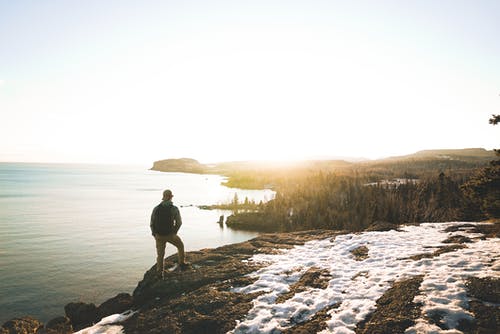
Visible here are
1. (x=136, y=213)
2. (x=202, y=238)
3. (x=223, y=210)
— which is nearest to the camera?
(x=202, y=238)

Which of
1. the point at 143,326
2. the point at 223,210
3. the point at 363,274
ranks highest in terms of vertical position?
the point at 363,274

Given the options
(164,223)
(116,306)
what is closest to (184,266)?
(164,223)

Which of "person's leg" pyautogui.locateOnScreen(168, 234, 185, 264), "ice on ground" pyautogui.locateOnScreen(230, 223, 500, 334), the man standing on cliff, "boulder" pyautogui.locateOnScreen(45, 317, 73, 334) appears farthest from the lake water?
"ice on ground" pyautogui.locateOnScreen(230, 223, 500, 334)

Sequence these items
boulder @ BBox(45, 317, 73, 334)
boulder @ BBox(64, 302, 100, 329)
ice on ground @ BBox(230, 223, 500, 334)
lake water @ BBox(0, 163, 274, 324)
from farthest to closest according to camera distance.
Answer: lake water @ BBox(0, 163, 274, 324), boulder @ BBox(64, 302, 100, 329), boulder @ BBox(45, 317, 73, 334), ice on ground @ BBox(230, 223, 500, 334)

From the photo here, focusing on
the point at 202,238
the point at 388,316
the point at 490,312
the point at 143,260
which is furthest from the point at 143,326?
the point at 202,238

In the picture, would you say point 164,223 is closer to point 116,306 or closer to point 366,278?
point 116,306

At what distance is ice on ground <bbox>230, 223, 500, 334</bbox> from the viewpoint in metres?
6.34

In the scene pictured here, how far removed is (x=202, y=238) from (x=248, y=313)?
22.4 m

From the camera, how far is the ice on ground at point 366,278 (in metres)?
6.34

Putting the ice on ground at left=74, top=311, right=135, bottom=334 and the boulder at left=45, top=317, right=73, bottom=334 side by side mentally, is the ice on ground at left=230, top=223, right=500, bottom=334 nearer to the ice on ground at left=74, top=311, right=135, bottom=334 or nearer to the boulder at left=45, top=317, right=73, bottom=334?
the ice on ground at left=74, top=311, right=135, bottom=334

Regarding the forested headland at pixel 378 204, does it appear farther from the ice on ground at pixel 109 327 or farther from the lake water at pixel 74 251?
the ice on ground at pixel 109 327

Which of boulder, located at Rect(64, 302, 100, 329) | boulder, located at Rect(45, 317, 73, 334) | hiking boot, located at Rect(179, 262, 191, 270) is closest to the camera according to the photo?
boulder, located at Rect(45, 317, 73, 334)

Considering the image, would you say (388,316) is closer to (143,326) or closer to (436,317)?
(436,317)

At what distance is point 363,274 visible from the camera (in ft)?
28.3
